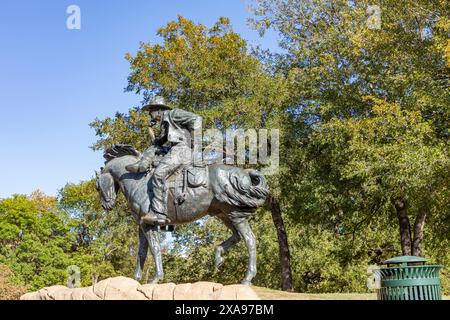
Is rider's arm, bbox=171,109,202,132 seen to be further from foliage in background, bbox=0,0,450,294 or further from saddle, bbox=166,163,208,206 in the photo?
foliage in background, bbox=0,0,450,294

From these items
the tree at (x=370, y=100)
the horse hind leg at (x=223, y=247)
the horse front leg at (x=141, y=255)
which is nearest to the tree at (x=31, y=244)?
the tree at (x=370, y=100)

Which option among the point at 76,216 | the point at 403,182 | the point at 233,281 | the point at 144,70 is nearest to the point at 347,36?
the point at 403,182

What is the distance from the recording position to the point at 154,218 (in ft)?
32.0

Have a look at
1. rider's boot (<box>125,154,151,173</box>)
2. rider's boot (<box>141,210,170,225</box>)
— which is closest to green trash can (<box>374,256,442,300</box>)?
rider's boot (<box>141,210,170,225</box>)

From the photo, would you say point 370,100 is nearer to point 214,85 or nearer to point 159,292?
point 214,85

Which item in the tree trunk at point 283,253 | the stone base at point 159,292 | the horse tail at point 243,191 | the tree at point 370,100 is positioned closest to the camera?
the stone base at point 159,292

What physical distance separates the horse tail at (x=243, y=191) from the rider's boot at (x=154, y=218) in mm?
1080

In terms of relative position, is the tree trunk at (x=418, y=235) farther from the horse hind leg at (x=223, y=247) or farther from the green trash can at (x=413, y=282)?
the horse hind leg at (x=223, y=247)

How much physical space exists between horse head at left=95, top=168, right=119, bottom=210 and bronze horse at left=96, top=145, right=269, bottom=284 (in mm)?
324

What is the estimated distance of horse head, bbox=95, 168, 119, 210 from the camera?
10.5 m

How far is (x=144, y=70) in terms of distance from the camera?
22.1 m

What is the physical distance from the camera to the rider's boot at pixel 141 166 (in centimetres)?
1015

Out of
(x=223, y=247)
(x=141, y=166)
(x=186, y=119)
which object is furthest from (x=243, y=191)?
(x=141, y=166)

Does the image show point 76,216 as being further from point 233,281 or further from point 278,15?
point 278,15
